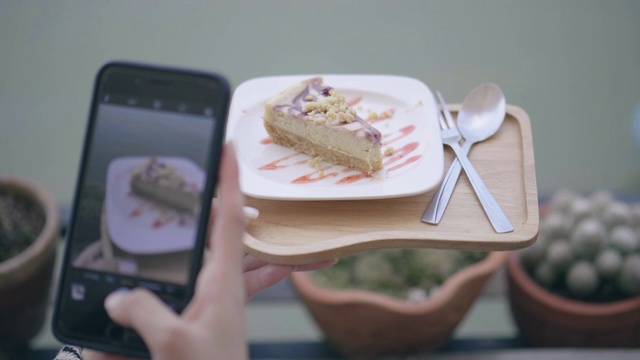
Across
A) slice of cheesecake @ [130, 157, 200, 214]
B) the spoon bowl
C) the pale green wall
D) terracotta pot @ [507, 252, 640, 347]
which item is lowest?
terracotta pot @ [507, 252, 640, 347]

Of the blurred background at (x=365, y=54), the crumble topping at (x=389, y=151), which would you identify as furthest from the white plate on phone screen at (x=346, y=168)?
the blurred background at (x=365, y=54)

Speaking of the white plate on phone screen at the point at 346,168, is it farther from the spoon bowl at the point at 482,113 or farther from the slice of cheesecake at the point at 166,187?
the slice of cheesecake at the point at 166,187

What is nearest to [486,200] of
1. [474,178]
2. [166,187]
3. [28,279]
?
[474,178]

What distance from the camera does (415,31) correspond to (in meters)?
1.63

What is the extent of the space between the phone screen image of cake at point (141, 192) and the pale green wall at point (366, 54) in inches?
41.6

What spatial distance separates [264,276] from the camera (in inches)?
25.0

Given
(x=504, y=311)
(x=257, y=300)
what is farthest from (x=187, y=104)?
(x=504, y=311)

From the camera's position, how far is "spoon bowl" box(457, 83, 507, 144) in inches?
29.1

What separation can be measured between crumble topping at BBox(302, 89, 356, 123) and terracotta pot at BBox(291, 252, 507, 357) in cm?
39

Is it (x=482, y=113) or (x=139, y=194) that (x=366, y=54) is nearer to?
(x=482, y=113)

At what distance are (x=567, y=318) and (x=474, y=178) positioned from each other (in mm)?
535

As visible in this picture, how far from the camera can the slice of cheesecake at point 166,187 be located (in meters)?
0.50

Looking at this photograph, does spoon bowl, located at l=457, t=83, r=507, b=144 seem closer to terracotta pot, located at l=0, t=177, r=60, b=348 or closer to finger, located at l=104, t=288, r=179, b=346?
finger, located at l=104, t=288, r=179, b=346

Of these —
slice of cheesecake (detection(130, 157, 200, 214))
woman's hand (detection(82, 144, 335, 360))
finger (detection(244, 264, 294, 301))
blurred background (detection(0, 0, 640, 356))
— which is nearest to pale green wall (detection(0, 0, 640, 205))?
blurred background (detection(0, 0, 640, 356))
